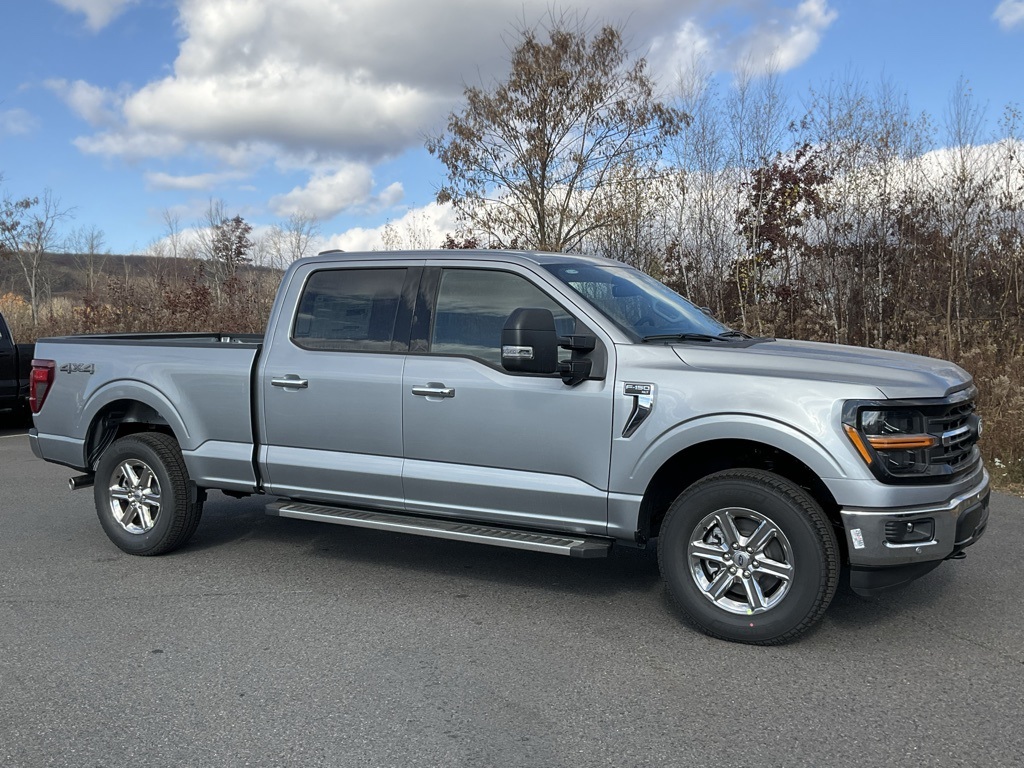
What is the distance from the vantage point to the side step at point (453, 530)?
486 centimetres

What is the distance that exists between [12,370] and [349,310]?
9.39 m

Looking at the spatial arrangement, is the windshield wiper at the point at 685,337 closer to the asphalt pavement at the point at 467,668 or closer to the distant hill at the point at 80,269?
the asphalt pavement at the point at 467,668

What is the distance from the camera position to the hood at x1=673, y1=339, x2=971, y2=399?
14.3ft

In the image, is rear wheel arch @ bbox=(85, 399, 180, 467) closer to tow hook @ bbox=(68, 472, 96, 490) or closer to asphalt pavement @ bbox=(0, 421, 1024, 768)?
tow hook @ bbox=(68, 472, 96, 490)

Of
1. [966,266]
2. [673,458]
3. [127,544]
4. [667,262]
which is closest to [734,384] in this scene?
[673,458]

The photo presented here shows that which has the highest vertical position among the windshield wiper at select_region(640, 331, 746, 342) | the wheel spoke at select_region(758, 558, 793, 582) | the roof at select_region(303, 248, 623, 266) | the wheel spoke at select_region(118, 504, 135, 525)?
the roof at select_region(303, 248, 623, 266)

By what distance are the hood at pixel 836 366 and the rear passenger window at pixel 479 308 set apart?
2.83ft

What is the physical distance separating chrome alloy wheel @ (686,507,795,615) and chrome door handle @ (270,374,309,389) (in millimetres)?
2535

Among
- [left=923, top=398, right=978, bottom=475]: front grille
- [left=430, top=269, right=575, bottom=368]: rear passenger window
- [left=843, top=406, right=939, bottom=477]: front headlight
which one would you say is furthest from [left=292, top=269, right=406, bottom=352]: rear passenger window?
[left=923, top=398, right=978, bottom=475]: front grille

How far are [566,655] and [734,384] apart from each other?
155 centimetres

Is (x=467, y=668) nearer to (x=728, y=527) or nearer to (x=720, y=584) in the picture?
(x=720, y=584)

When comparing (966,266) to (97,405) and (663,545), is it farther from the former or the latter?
(97,405)

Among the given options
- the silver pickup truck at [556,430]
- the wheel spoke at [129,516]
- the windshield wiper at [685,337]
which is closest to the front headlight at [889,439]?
the silver pickup truck at [556,430]

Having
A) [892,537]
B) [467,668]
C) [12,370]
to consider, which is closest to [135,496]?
[467,668]
